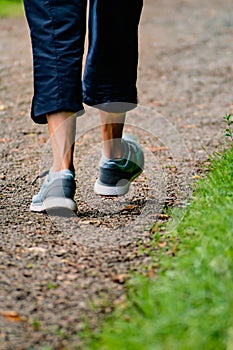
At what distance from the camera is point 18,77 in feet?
23.0

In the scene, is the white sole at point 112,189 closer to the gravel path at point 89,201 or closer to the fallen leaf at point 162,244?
the gravel path at point 89,201

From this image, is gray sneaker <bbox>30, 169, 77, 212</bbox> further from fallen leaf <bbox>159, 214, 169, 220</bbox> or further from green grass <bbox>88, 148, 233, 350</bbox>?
green grass <bbox>88, 148, 233, 350</bbox>

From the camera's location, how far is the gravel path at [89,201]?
224 cm

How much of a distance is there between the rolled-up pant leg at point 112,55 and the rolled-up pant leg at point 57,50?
0.15 meters

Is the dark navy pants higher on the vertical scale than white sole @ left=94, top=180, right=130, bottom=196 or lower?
higher

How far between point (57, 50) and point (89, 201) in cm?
78

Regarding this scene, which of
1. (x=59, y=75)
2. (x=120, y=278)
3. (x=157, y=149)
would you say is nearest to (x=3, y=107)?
(x=157, y=149)

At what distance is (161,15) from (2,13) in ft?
9.54

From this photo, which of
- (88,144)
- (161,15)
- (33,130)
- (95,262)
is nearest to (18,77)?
(33,130)

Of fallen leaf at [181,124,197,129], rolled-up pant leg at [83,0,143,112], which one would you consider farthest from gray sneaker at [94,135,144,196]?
fallen leaf at [181,124,197,129]

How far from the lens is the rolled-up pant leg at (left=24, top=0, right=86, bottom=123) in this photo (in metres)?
2.90

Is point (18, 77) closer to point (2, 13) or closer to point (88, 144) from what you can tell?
point (88, 144)

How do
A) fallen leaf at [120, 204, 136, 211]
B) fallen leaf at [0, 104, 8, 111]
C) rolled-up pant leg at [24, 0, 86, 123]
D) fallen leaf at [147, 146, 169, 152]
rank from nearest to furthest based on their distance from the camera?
rolled-up pant leg at [24, 0, 86, 123]
fallen leaf at [120, 204, 136, 211]
fallen leaf at [147, 146, 169, 152]
fallen leaf at [0, 104, 8, 111]

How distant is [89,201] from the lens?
132 inches
